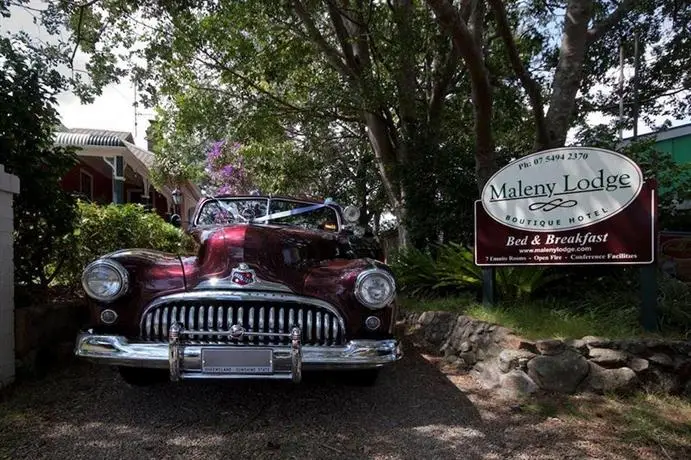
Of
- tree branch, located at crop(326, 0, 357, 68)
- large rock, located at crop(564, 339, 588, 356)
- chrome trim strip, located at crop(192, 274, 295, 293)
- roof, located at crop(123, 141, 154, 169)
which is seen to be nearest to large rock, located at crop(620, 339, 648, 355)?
large rock, located at crop(564, 339, 588, 356)

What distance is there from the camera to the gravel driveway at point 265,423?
2.96 metres

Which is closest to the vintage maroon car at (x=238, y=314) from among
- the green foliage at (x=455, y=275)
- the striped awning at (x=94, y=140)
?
the green foliage at (x=455, y=275)

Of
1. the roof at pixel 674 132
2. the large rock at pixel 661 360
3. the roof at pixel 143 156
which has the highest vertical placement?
the roof at pixel 143 156

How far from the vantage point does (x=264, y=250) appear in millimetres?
3531

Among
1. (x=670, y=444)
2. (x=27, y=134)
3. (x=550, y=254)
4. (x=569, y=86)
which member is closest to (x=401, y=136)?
(x=569, y=86)

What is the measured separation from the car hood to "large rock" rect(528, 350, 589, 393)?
5.72 feet

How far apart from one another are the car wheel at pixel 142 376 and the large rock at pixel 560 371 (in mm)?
2699

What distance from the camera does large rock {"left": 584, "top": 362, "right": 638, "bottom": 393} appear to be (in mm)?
3758

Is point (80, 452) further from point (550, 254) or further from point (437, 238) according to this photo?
point (437, 238)

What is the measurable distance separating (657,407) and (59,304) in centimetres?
459

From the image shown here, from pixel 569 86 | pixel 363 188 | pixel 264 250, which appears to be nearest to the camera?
pixel 264 250

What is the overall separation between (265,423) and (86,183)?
14278 mm

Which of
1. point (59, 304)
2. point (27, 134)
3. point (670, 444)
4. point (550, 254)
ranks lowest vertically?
point (670, 444)

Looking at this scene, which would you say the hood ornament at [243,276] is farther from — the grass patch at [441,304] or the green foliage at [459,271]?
the green foliage at [459,271]
